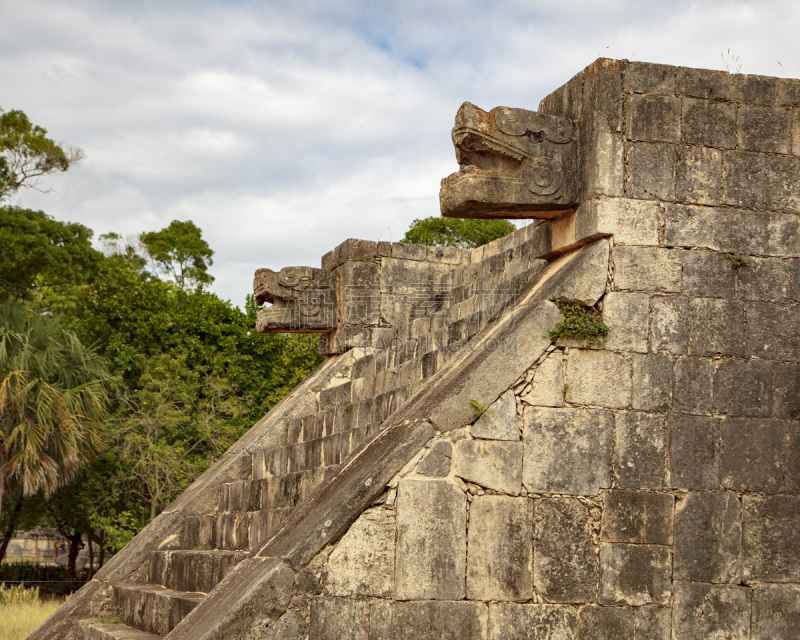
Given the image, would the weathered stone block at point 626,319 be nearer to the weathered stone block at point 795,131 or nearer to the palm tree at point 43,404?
the weathered stone block at point 795,131

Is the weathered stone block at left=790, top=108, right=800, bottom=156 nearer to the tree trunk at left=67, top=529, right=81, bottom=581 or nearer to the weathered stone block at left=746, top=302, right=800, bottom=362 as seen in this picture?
the weathered stone block at left=746, top=302, right=800, bottom=362

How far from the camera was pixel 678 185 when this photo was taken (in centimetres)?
565

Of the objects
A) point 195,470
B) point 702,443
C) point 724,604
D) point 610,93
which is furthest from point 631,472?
point 195,470

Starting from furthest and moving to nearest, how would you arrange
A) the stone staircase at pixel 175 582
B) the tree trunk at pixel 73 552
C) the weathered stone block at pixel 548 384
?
1. the tree trunk at pixel 73 552
2. the stone staircase at pixel 175 582
3. the weathered stone block at pixel 548 384

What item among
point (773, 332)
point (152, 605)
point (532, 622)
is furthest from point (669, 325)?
point (152, 605)

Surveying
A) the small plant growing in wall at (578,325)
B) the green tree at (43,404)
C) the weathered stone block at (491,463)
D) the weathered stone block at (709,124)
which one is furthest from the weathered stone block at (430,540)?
the green tree at (43,404)

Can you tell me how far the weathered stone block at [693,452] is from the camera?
5.32 m

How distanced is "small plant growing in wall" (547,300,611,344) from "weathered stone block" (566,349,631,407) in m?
0.09

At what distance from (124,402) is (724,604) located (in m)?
14.3

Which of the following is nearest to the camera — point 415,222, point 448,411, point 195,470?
point 448,411

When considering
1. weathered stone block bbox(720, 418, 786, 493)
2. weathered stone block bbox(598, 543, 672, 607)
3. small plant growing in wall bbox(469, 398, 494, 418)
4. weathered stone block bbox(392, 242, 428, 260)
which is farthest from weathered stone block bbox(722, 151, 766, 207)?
weathered stone block bbox(392, 242, 428, 260)

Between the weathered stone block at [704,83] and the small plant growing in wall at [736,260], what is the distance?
101 cm

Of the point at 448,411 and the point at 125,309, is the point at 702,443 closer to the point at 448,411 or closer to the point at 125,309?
the point at 448,411

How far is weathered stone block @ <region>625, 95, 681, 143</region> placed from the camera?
224 inches
